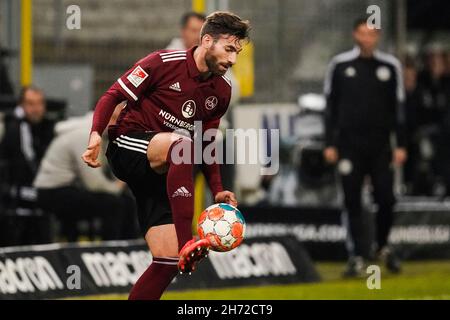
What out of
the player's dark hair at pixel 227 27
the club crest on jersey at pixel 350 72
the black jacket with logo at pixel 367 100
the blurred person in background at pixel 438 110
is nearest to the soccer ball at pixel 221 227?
the player's dark hair at pixel 227 27

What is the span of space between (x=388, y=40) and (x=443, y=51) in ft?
10.3

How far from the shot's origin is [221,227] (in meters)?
8.19

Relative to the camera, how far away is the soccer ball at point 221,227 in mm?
8172

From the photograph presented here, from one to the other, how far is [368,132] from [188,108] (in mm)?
5018

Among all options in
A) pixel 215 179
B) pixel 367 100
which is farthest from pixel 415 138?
pixel 215 179

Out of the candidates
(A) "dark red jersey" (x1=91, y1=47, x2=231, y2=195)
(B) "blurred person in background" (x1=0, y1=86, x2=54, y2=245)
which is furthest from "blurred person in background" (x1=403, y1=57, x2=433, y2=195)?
(A) "dark red jersey" (x1=91, y1=47, x2=231, y2=195)

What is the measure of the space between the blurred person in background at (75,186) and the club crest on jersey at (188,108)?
4.67 meters

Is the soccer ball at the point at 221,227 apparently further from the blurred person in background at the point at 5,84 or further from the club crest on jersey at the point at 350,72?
the blurred person in background at the point at 5,84

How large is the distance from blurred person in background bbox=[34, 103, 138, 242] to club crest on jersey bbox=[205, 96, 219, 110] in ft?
15.2

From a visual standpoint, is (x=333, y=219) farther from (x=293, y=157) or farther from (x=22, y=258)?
(x=22, y=258)

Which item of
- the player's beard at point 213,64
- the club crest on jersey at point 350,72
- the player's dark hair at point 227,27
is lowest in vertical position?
the club crest on jersey at point 350,72

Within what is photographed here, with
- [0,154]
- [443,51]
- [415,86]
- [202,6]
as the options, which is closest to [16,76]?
[0,154]

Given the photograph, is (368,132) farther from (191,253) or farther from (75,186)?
(191,253)
